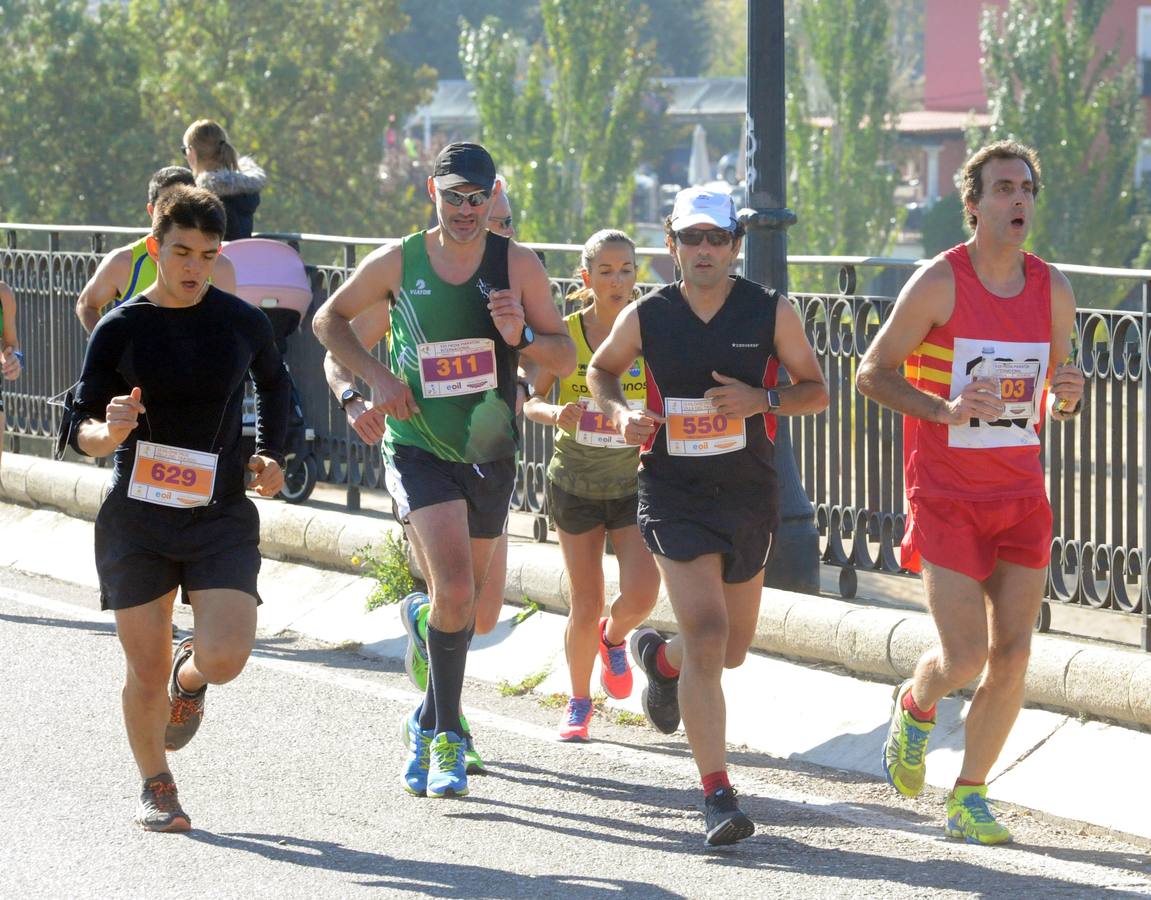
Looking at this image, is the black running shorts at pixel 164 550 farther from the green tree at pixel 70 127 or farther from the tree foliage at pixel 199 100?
the green tree at pixel 70 127

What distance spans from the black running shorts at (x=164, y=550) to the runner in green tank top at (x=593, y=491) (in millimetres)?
1534

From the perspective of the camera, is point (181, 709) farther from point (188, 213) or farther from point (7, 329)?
point (7, 329)

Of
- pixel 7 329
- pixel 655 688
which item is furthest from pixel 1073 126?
pixel 655 688

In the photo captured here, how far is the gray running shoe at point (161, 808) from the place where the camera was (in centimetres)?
590

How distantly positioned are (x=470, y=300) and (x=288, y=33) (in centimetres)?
4372

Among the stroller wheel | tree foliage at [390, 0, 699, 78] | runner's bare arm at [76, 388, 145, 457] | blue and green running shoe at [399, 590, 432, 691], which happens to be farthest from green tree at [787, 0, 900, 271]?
runner's bare arm at [76, 388, 145, 457]

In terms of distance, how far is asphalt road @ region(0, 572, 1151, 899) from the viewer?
545cm

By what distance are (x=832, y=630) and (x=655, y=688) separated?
76 cm

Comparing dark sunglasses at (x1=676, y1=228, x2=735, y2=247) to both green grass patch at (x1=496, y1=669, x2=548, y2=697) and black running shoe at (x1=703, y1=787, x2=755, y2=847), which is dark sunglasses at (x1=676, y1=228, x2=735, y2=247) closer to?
black running shoe at (x1=703, y1=787, x2=755, y2=847)

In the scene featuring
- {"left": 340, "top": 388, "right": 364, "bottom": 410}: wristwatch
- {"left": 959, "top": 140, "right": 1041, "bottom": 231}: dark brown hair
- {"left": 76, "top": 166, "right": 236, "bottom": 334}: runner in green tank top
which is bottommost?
{"left": 340, "top": 388, "right": 364, "bottom": 410}: wristwatch

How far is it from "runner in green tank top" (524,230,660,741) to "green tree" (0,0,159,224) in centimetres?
4001

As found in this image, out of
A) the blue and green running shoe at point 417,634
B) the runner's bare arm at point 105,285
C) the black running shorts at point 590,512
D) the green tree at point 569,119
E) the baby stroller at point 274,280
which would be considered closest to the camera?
the blue and green running shoe at point 417,634

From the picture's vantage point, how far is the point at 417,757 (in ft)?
21.3

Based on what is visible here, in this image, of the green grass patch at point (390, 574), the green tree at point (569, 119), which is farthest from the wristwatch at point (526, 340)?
the green tree at point (569, 119)
